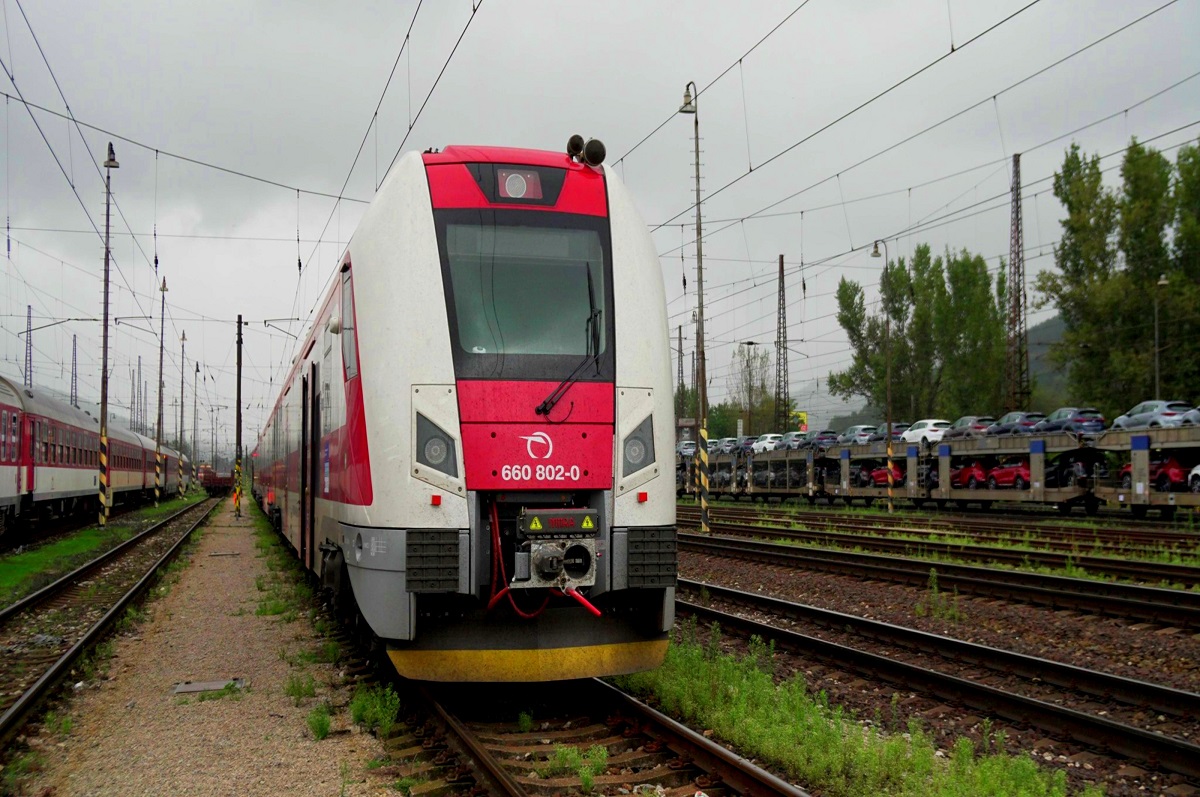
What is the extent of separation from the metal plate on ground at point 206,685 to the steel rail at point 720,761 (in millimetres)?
3463

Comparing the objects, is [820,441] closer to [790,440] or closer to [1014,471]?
[790,440]

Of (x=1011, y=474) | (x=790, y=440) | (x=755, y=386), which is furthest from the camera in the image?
(x=755, y=386)

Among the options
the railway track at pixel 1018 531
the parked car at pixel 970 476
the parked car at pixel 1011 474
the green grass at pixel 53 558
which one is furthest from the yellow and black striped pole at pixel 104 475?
the parked car at pixel 1011 474

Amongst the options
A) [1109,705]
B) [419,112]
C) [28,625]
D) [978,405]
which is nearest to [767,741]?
[1109,705]

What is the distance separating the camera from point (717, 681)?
7273 mm

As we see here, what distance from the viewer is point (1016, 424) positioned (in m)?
34.2

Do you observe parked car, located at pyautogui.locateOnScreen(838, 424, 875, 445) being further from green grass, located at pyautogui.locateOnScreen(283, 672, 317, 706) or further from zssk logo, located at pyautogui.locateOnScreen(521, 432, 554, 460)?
zssk logo, located at pyautogui.locateOnScreen(521, 432, 554, 460)

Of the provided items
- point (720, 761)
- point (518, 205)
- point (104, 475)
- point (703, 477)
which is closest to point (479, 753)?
point (720, 761)

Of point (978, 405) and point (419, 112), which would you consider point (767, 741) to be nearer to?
point (419, 112)

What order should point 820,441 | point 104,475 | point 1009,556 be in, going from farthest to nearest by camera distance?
point 820,441 < point 104,475 < point 1009,556

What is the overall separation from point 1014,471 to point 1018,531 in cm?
976

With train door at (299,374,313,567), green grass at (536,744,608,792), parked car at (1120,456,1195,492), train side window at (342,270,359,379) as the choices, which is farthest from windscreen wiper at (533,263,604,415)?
parked car at (1120,456,1195,492)

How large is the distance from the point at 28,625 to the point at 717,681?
27.3 feet

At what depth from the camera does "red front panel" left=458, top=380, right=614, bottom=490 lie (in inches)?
249
